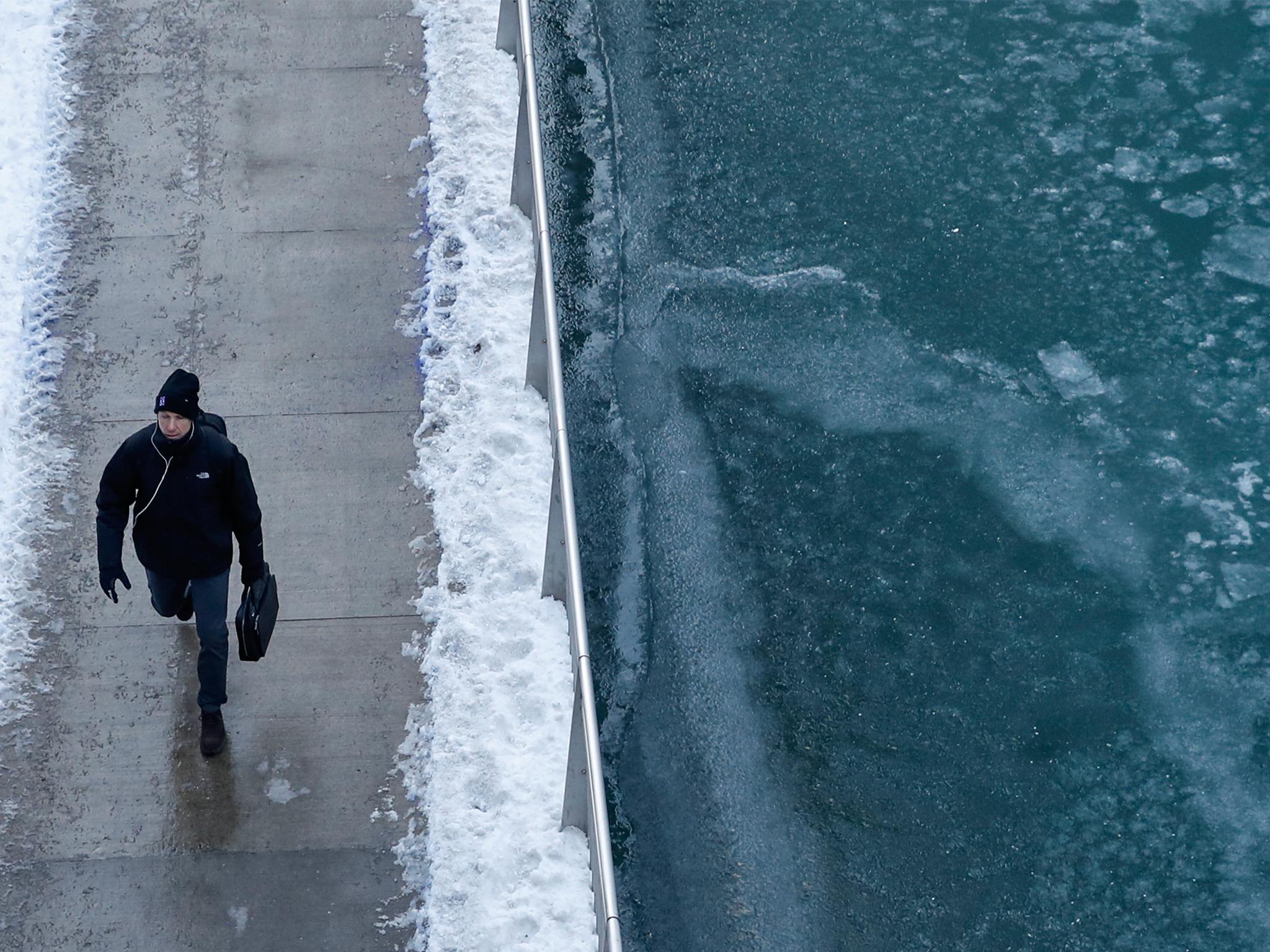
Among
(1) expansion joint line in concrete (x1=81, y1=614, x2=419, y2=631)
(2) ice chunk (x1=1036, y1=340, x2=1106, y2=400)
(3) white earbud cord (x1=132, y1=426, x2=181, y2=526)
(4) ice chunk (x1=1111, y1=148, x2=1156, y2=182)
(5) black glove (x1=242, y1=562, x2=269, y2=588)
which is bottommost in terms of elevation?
(1) expansion joint line in concrete (x1=81, y1=614, x2=419, y2=631)

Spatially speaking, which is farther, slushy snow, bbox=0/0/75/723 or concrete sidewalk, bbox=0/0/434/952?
slushy snow, bbox=0/0/75/723

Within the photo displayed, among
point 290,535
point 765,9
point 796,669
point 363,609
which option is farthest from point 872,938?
point 765,9

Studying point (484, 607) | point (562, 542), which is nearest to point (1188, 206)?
point (562, 542)

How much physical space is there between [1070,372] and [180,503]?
5.16 metres

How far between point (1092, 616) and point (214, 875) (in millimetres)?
4400

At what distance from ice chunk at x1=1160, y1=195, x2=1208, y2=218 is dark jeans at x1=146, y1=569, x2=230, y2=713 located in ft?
21.1

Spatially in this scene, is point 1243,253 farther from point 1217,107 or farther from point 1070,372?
point 1070,372

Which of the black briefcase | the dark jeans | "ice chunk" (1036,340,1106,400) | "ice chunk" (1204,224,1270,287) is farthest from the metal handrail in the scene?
"ice chunk" (1204,224,1270,287)

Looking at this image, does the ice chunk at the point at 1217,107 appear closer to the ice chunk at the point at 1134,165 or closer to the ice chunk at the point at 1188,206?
the ice chunk at the point at 1134,165

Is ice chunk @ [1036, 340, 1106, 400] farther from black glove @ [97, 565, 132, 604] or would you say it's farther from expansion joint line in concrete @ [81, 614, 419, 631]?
black glove @ [97, 565, 132, 604]

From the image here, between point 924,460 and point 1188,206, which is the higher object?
point 1188,206

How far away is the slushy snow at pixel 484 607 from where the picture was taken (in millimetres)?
6066

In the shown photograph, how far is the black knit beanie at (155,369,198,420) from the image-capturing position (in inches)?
216

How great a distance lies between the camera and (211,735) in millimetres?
6348
